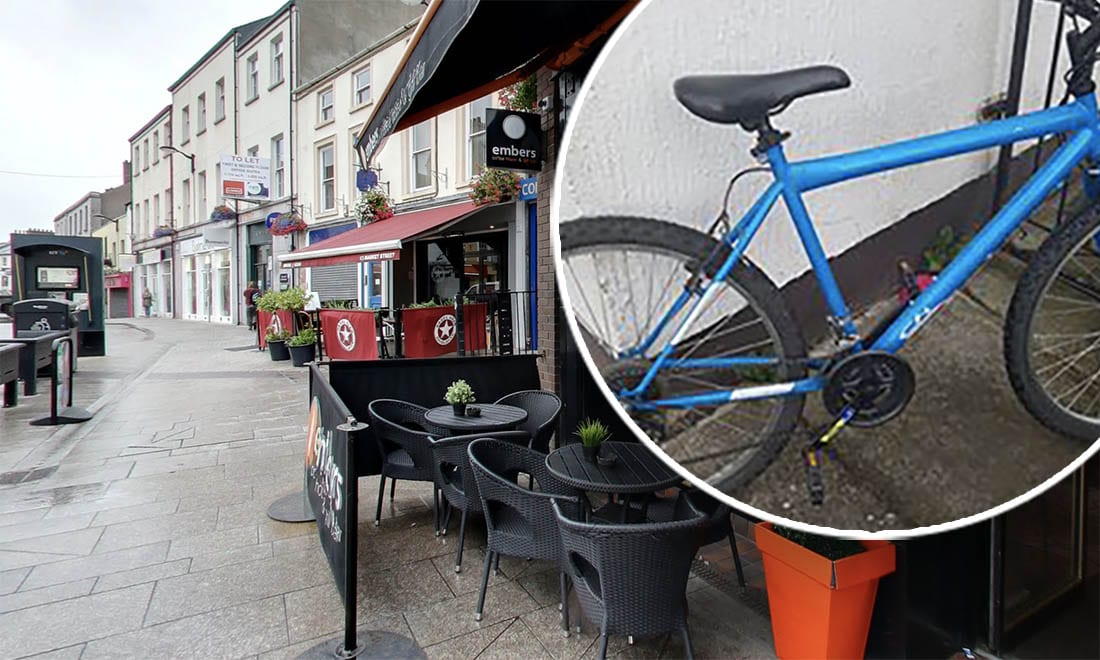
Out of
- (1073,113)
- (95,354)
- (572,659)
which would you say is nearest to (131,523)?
(572,659)

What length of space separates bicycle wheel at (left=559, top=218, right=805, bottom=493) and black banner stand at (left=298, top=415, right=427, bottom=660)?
1.61 metres

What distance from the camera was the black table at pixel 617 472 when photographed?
268 centimetres

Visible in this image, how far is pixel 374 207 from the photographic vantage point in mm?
12555

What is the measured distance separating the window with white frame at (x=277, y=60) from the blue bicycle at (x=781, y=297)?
799 inches

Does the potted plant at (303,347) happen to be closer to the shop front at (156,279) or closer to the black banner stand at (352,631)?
the black banner stand at (352,631)

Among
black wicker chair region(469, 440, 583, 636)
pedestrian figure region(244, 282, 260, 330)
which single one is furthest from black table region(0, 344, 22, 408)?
pedestrian figure region(244, 282, 260, 330)

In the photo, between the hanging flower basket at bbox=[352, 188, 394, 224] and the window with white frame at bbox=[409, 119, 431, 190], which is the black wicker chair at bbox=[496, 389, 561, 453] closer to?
the window with white frame at bbox=[409, 119, 431, 190]

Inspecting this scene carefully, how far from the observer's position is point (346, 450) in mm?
2303

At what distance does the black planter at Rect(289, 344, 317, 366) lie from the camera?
11148 mm

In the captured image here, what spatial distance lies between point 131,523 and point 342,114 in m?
13.1

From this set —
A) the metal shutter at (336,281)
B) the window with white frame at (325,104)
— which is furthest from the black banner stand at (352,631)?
the window with white frame at (325,104)

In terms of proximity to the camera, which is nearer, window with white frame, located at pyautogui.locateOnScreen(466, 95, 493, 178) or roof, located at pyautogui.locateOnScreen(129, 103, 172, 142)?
window with white frame, located at pyautogui.locateOnScreen(466, 95, 493, 178)

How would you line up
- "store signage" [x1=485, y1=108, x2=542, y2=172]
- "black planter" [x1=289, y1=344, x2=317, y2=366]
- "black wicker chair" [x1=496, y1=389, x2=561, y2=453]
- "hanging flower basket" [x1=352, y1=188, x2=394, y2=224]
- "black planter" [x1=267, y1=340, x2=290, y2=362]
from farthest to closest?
1. "hanging flower basket" [x1=352, y1=188, x2=394, y2=224]
2. "black planter" [x1=267, y1=340, x2=290, y2=362]
3. "black planter" [x1=289, y1=344, x2=317, y2=366]
4. "store signage" [x1=485, y1=108, x2=542, y2=172]
5. "black wicker chair" [x1=496, y1=389, x2=561, y2=453]

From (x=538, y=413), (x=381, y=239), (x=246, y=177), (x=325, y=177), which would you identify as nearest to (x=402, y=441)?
(x=538, y=413)
